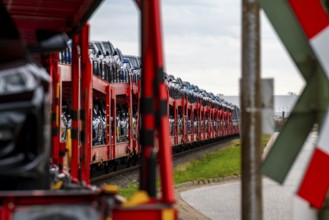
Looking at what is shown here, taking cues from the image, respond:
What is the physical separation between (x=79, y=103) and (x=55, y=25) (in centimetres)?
96

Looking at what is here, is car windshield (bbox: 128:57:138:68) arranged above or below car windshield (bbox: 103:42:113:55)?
above

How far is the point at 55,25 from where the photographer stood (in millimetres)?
7730

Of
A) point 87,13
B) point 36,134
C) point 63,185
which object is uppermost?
point 87,13

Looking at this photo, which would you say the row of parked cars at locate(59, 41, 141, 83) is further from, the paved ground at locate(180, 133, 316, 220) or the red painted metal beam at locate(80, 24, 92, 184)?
the red painted metal beam at locate(80, 24, 92, 184)

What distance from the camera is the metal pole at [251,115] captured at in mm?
4879

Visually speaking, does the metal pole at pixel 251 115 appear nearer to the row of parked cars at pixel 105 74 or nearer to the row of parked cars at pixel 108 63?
the row of parked cars at pixel 105 74

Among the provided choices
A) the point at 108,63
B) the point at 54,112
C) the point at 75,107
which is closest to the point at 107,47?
the point at 108,63

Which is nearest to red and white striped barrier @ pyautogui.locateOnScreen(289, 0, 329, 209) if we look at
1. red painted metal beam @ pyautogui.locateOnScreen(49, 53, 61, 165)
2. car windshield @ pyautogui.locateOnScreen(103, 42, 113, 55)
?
red painted metal beam @ pyautogui.locateOnScreen(49, 53, 61, 165)

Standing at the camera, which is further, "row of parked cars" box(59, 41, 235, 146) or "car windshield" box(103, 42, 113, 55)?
"car windshield" box(103, 42, 113, 55)

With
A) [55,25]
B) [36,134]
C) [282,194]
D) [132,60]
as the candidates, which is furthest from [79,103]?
[132,60]

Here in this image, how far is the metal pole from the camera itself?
4.88 meters

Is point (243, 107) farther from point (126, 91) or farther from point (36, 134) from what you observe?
point (126, 91)

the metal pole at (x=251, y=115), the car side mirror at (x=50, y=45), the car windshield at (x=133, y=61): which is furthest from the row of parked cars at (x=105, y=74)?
the car side mirror at (x=50, y=45)

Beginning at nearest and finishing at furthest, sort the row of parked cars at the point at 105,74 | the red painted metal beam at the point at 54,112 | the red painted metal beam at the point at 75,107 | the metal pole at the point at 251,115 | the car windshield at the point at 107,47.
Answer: the metal pole at the point at 251,115 < the red painted metal beam at the point at 75,107 < the red painted metal beam at the point at 54,112 < the row of parked cars at the point at 105,74 < the car windshield at the point at 107,47
